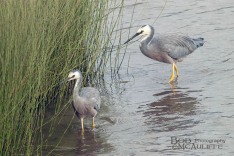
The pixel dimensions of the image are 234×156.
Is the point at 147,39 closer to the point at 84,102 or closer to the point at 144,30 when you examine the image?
the point at 144,30

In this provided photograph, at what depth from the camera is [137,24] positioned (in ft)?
49.0

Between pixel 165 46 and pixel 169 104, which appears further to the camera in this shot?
pixel 165 46

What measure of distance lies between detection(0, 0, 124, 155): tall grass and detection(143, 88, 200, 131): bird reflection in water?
1139 millimetres

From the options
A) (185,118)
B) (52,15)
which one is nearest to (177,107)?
(185,118)

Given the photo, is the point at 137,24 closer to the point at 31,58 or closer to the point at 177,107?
the point at 177,107

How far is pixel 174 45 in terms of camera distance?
1230 cm

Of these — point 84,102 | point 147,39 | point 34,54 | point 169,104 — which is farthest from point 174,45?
point 34,54

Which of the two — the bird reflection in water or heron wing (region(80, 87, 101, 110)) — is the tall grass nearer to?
heron wing (region(80, 87, 101, 110))

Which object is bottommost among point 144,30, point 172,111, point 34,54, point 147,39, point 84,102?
point 172,111

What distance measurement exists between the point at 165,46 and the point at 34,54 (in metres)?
4.92

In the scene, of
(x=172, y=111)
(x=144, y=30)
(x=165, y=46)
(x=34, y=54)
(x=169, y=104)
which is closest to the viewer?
(x=34, y=54)

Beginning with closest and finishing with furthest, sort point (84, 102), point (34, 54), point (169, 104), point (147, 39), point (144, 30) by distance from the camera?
point (34, 54), point (84, 102), point (169, 104), point (144, 30), point (147, 39)

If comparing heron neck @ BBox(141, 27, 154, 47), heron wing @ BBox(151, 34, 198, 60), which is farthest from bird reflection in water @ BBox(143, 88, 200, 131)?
heron neck @ BBox(141, 27, 154, 47)

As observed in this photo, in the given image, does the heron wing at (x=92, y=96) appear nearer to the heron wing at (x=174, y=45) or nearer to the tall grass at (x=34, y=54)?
the tall grass at (x=34, y=54)
